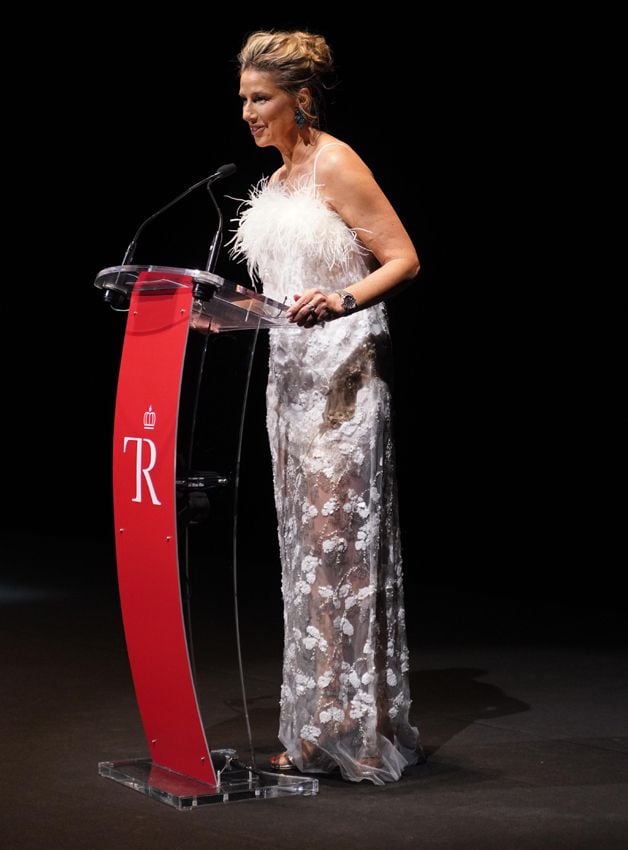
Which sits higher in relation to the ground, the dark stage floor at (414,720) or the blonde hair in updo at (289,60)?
the blonde hair in updo at (289,60)

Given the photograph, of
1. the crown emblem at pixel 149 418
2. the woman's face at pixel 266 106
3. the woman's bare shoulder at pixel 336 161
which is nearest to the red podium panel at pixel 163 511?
the crown emblem at pixel 149 418

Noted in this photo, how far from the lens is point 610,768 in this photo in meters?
3.03

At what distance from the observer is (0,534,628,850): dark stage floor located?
251cm

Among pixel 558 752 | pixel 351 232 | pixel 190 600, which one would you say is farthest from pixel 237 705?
pixel 351 232

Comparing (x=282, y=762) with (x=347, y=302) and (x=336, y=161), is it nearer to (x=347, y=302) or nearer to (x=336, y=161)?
(x=347, y=302)

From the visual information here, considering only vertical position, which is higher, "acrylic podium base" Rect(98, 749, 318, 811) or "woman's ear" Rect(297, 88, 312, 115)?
"woman's ear" Rect(297, 88, 312, 115)

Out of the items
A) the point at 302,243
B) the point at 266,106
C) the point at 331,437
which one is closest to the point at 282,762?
the point at 331,437

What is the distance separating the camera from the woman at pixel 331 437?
9.68ft

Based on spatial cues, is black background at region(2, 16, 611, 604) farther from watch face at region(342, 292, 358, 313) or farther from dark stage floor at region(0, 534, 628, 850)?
watch face at region(342, 292, 358, 313)

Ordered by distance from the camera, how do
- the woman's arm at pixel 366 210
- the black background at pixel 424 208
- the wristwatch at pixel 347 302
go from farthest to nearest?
the black background at pixel 424 208, the woman's arm at pixel 366 210, the wristwatch at pixel 347 302

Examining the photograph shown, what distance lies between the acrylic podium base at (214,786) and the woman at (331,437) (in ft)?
0.53

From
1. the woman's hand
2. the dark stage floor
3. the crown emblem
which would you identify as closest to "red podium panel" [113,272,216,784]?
the crown emblem

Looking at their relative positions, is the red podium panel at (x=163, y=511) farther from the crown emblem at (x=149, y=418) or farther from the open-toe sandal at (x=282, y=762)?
the open-toe sandal at (x=282, y=762)

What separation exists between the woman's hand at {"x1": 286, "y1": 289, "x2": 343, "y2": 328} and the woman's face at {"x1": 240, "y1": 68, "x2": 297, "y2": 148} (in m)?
0.49
